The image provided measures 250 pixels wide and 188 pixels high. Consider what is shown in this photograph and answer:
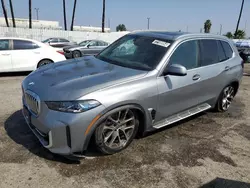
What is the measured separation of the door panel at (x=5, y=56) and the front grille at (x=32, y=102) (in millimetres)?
5594

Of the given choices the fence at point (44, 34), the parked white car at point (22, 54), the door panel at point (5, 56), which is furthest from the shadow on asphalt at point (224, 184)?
the fence at point (44, 34)

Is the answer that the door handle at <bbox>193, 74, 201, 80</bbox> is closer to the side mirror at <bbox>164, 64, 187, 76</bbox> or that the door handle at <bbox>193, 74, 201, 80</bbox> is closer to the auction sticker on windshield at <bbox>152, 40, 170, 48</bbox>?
the side mirror at <bbox>164, 64, 187, 76</bbox>

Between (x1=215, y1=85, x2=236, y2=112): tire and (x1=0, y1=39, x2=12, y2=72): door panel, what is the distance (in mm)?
6729

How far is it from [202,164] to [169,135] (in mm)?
882

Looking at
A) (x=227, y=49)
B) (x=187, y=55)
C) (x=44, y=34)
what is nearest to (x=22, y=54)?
(x=187, y=55)

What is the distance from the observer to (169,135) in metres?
4.04

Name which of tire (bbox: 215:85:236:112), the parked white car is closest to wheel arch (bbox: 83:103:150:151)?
tire (bbox: 215:85:236:112)

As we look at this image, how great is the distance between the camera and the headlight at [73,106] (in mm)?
2773

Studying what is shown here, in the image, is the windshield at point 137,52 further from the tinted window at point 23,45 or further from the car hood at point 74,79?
the tinted window at point 23,45

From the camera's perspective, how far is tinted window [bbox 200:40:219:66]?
4.29 metres

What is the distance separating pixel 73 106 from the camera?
2.78m

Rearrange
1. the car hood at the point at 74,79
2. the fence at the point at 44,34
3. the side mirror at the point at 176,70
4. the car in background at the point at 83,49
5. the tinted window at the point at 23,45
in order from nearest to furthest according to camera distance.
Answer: the car hood at the point at 74,79, the side mirror at the point at 176,70, the tinted window at the point at 23,45, the car in background at the point at 83,49, the fence at the point at 44,34

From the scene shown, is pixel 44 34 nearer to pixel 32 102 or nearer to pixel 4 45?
pixel 4 45

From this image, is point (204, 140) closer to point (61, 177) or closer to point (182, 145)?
point (182, 145)
